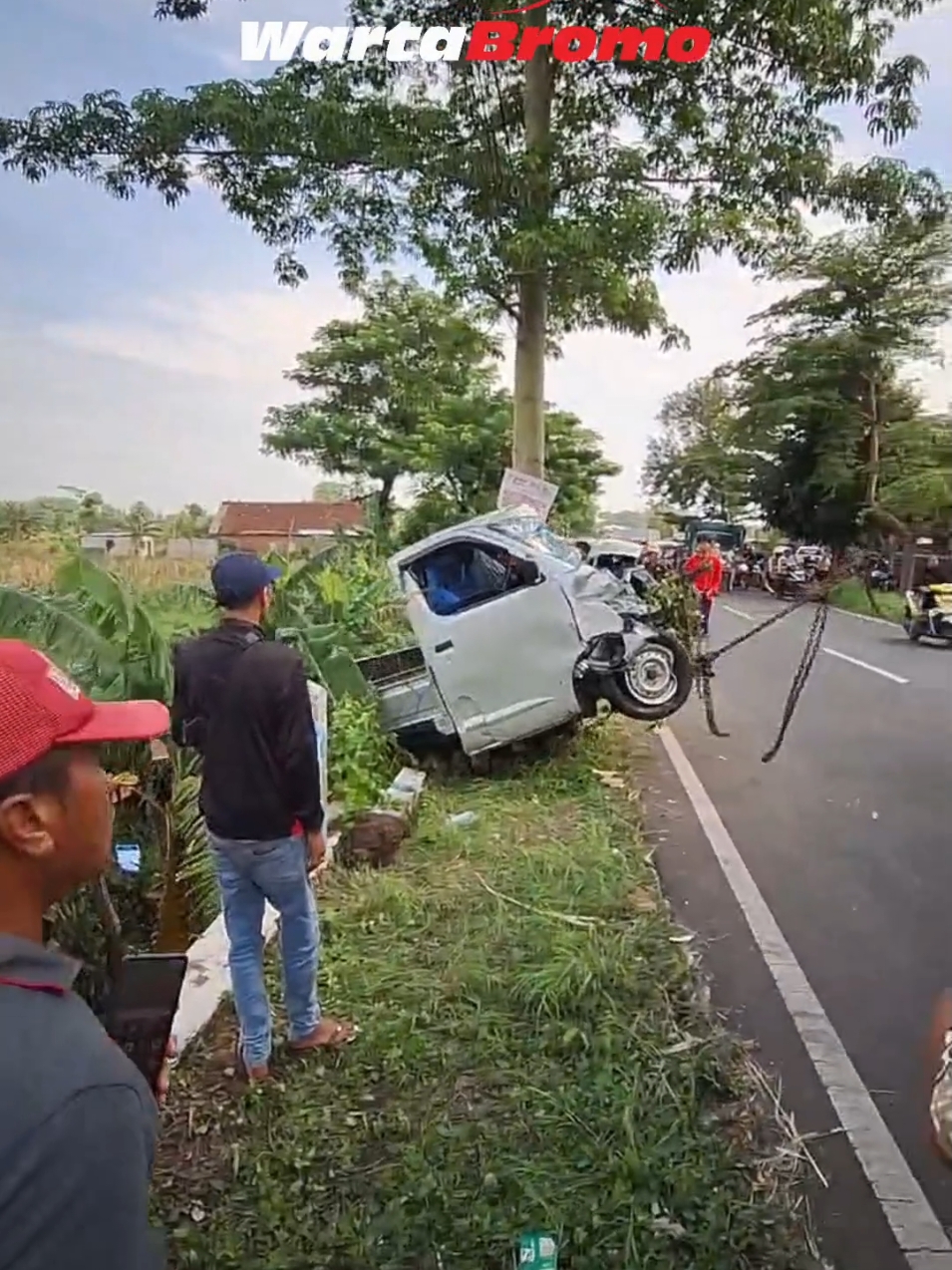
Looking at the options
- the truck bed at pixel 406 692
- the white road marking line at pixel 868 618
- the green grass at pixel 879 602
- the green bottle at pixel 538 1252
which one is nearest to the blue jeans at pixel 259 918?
the green bottle at pixel 538 1252

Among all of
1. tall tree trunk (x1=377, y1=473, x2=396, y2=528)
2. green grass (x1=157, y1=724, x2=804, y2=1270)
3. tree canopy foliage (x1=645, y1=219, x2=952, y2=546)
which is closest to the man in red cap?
green grass (x1=157, y1=724, x2=804, y2=1270)

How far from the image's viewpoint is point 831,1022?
437 centimetres

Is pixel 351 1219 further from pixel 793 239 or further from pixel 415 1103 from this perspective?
pixel 793 239

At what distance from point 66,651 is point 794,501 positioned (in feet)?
112

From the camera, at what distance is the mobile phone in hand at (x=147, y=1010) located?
2.14 meters

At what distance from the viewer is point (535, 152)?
11.4 metres

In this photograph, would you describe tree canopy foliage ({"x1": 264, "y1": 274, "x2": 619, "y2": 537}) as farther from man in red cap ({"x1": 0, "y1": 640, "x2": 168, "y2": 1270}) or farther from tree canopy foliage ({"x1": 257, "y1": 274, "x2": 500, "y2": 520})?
man in red cap ({"x1": 0, "y1": 640, "x2": 168, "y2": 1270})

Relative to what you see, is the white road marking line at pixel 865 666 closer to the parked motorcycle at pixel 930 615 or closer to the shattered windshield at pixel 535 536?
the parked motorcycle at pixel 930 615

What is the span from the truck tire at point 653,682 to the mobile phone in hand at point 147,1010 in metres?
5.82

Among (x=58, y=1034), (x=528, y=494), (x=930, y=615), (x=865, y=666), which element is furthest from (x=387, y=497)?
(x=58, y=1034)

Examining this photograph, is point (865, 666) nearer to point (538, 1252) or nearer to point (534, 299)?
point (534, 299)

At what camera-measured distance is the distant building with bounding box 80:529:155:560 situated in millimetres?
11398

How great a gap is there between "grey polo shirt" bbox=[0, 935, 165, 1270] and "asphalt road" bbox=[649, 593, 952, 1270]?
2598 mm

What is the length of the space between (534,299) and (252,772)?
9.79 m
